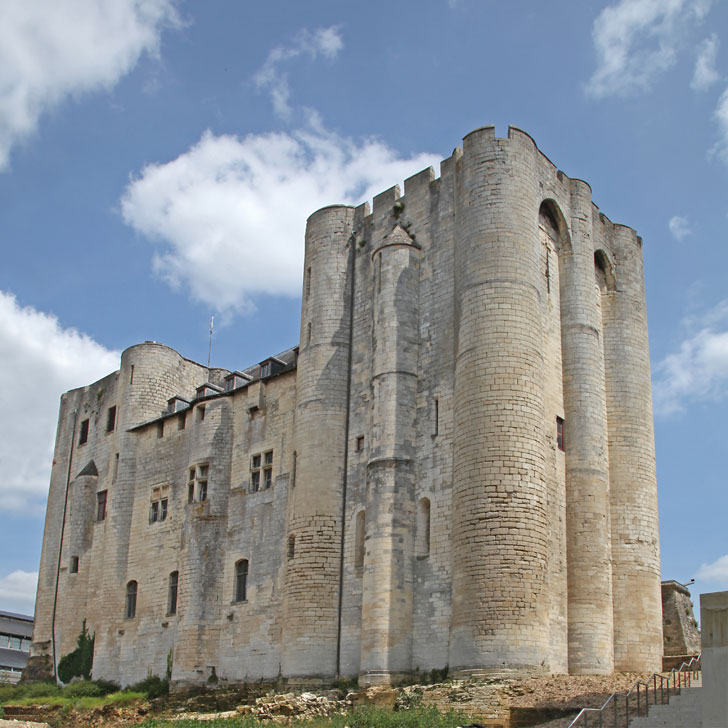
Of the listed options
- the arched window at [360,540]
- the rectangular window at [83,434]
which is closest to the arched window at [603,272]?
the arched window at [360,540]

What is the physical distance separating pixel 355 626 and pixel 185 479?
1060cm

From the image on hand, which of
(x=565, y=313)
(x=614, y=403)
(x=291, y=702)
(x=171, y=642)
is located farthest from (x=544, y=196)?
(x=171, y=642)

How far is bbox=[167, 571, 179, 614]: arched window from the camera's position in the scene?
3269 cm

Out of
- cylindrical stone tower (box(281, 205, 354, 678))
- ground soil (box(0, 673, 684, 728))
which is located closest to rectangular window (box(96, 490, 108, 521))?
cylindrical stone tower (box(281, 205, 354, 678))

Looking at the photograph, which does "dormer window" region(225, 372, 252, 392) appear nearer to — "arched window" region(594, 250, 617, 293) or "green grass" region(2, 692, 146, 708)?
"green grass" region(2, 692, 146, 708)

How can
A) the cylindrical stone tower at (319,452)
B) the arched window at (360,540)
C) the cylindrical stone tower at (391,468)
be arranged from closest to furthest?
1. the cylindrical stone tower at (391,468)
2. the cylindrical stone tower at (319,452)
3. the arched window at (360,540)

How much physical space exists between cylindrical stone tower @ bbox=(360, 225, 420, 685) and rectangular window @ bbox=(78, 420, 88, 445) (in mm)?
18476

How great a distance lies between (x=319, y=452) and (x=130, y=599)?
1160 centimetres

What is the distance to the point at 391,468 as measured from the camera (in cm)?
2569

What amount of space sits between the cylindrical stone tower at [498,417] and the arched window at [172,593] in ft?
42.9

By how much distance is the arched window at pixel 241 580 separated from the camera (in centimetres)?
3038

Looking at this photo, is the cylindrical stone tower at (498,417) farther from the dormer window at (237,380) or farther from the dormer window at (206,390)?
the dormer window at (206,390)

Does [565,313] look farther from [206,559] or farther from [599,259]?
[206,559]

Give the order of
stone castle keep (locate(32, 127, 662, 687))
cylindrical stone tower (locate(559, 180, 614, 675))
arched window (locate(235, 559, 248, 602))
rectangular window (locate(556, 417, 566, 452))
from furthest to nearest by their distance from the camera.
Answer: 1. arched window (locate(235, 559, 248, 602))
2. rectangular window (locate(556, 417, 566, 452))
3. cylindrical stone tower (locate(559, 180, 614, 675))
4. stone castle keep (locate(32, 127, 662, 687))
